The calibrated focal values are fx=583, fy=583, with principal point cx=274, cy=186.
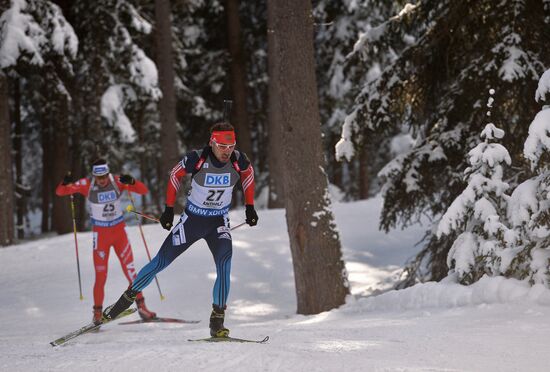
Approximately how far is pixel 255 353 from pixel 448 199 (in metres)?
5.26

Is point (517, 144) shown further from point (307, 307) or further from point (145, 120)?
point (145, 120)

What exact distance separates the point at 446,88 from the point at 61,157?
1525 centimetres

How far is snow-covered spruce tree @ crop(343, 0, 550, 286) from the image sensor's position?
25.6ft

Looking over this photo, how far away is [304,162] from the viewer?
8297 millimetres

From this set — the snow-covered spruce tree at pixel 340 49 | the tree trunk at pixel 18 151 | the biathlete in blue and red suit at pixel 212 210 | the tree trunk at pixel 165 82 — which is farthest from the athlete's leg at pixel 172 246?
the tree trunk at pixel 18 151

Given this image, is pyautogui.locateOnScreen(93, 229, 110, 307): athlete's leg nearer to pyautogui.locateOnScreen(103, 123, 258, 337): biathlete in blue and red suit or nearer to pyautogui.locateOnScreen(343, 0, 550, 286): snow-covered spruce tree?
pyautogui.locateOnScreen(103, 123, 258, 337): biathlete in blue and red suit

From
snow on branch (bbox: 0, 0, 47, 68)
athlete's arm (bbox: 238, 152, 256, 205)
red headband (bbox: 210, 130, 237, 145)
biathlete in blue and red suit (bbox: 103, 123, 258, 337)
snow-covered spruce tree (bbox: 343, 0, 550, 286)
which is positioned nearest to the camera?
red headband (bbox: 210, 130, 237, 145)

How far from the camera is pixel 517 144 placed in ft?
27.3

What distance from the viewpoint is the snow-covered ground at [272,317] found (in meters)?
4.46

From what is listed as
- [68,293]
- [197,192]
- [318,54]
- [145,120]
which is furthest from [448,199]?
[145,120]

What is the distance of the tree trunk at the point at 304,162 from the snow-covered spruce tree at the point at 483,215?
2063 millimetres

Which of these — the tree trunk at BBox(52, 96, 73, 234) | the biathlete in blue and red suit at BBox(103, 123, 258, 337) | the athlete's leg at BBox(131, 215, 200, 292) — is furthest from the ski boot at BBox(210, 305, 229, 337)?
the tree trunk at BBox(52, 96, 73, 234)

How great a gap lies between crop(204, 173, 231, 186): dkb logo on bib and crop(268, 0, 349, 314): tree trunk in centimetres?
235

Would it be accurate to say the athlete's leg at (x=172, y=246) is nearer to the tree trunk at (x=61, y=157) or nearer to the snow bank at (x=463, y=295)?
the snow bank at (x=463, y=295)
